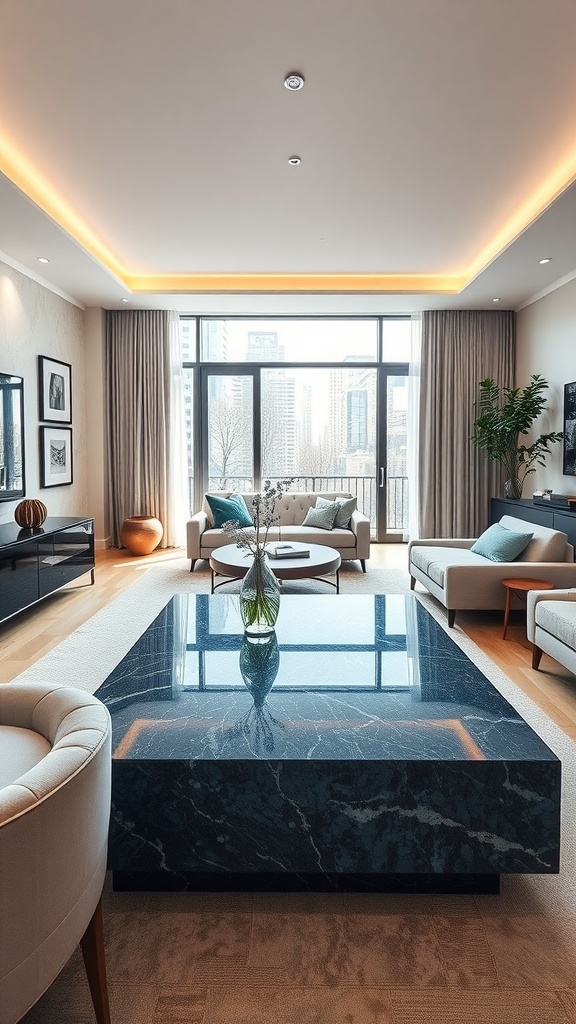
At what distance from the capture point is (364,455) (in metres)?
6.98

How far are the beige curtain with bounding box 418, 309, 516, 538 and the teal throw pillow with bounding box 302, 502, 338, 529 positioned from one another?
1332 millimetres

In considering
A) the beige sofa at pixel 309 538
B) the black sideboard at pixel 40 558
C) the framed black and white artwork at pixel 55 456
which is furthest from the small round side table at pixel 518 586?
the framed black and white artwork at pixel 55 456

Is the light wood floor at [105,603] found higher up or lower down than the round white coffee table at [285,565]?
lower down

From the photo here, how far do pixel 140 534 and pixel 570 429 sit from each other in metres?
4.29

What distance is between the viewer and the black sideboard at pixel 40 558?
3648mm

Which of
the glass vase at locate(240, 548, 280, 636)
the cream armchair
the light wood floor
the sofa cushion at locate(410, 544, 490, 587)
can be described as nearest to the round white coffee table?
the sofa cushion at locate(410, 544, 490, 587)

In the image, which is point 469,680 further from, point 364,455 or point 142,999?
point 364,455

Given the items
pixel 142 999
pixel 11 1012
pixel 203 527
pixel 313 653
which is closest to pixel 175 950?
pixel 142 999

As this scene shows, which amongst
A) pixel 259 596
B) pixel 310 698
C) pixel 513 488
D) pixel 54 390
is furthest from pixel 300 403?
pixel 310 698

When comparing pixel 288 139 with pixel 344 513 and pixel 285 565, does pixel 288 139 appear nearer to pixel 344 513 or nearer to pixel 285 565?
pixel 285 565

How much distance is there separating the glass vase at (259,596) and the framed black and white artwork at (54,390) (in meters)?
3.91

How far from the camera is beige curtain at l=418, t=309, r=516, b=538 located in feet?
21.5

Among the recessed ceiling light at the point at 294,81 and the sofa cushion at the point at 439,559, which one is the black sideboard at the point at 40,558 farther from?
the recessed ceiling light at the point at 294,81

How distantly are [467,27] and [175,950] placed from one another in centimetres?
336
